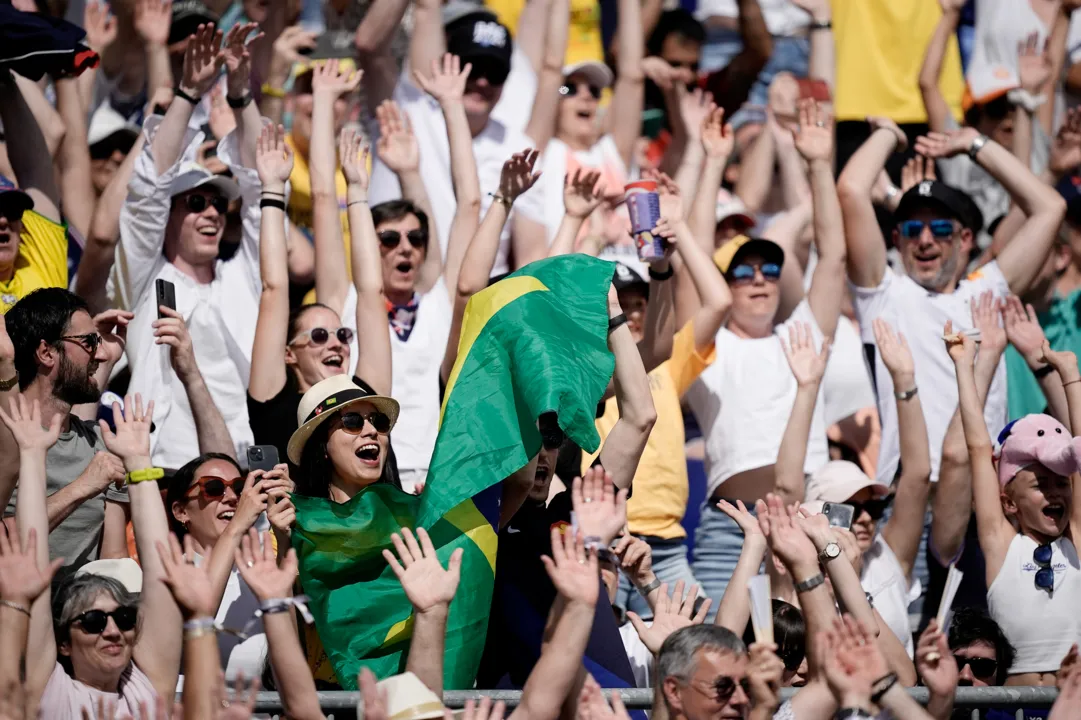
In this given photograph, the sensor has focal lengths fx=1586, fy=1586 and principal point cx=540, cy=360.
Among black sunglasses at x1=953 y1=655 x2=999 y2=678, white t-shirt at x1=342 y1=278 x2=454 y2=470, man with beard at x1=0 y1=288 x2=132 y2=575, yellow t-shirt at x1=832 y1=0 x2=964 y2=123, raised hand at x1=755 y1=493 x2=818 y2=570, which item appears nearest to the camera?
raised hand at x1=755 y1=493 x2=818 y2=570

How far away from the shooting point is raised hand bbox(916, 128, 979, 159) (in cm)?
737

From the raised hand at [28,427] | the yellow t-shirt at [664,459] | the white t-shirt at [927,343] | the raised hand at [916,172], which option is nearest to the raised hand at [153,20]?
the yellow t-shirt at [664,459]

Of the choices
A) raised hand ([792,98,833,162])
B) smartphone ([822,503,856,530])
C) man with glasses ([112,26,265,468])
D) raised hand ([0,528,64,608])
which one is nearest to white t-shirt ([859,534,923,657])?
smartphone ([822,503,856,530])

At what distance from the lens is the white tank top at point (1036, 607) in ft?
18.1

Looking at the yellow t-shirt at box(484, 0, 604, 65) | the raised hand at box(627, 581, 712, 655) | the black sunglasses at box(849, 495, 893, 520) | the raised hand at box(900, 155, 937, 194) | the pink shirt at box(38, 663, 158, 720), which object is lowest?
the pink shirt at box(38, 663, 158, 720)

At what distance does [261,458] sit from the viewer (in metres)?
4.91

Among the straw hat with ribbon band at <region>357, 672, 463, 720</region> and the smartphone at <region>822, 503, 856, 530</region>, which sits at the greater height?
the smartphone at <region>822, 503, 856, 530</region>

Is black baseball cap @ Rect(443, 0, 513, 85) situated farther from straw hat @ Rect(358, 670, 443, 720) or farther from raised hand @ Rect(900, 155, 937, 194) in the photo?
straw hat @ Rect(358, 670, 443, 720)

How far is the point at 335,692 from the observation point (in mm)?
4516

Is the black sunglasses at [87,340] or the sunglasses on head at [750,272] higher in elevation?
the sunglasses on head at [750,272]

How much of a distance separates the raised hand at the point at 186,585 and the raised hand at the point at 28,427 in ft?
1.87

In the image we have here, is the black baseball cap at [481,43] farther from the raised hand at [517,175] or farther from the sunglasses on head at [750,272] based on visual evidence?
the raised hand at [517,175]

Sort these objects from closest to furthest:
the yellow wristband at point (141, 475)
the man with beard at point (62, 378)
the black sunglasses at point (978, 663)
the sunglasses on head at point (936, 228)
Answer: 1. the yellow wristband at point (141, 475)
2. the man with beard at point (62, 378)
3. the black sunglasses at point (978, 663)
4. the sunglasses on head at point (936, 228)

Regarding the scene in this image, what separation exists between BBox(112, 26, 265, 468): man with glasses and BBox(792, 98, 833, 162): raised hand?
2362mm
